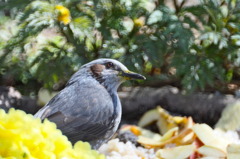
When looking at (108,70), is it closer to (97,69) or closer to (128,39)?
(97,69)

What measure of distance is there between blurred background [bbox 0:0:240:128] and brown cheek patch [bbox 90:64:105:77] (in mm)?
950

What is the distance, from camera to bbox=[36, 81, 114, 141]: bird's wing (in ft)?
9.55

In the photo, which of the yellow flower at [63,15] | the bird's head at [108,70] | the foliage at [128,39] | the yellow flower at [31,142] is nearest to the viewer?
the yellow flower at [31,142]

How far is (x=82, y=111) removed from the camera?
2.97 m

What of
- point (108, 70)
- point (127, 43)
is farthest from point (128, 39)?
point (108, 70)

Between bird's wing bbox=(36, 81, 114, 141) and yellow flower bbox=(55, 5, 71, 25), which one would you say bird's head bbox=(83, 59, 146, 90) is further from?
yellow flower bbox=(55, 5, 71, 25)

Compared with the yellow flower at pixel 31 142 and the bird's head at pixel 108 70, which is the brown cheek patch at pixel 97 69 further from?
the yellow flower at pixel 31 142

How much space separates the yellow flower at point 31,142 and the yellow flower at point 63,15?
2.14m

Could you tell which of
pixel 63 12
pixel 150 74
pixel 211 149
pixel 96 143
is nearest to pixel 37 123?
pixel 96 143

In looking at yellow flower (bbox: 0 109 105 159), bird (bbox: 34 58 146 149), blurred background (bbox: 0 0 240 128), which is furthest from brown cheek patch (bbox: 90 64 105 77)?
yellow flower (bbox: 0 109 105 159)

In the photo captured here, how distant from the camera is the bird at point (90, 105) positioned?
292 cm

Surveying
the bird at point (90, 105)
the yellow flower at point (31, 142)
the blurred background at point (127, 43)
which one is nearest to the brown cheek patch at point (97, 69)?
the bird at point (90, 105)

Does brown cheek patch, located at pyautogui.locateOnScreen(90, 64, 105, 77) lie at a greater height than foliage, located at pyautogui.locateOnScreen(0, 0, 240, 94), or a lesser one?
greater

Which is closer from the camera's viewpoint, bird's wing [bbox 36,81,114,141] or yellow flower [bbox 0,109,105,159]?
yellow flower [bbox 0,109,105,159]
